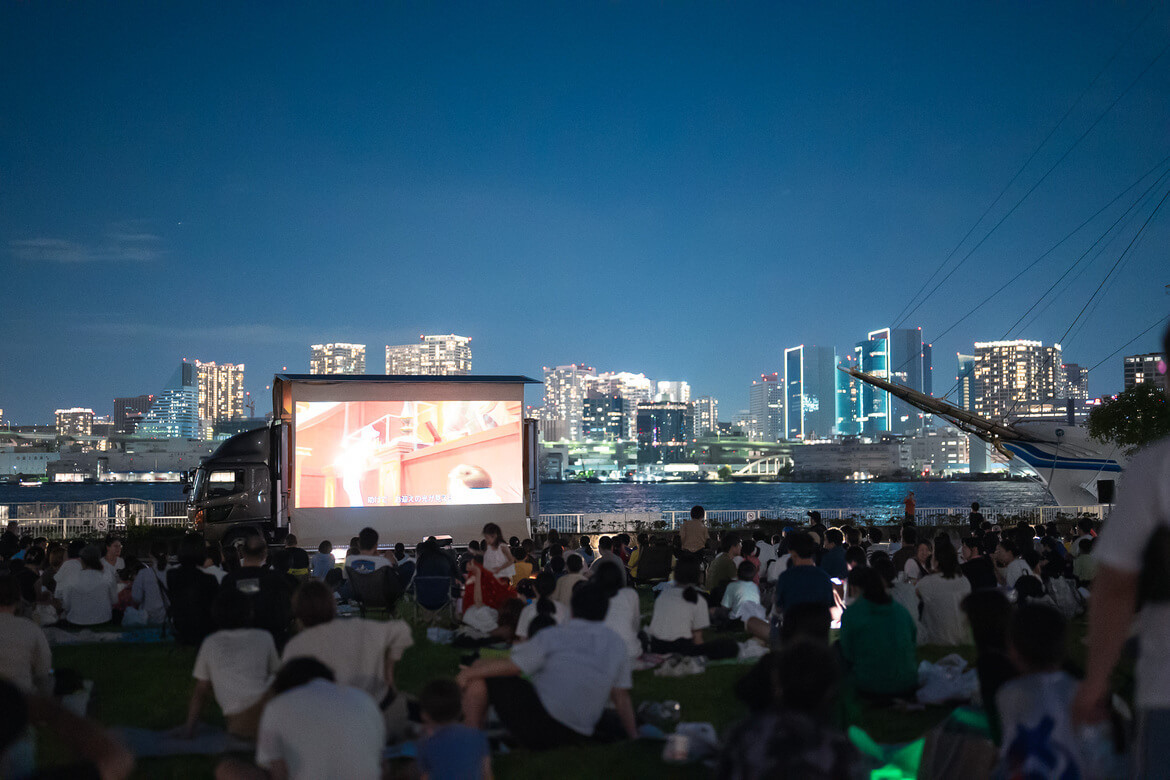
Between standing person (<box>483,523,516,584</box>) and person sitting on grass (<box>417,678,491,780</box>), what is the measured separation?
6620 millimetres

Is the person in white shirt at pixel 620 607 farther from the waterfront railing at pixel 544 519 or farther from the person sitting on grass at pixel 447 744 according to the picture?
the waterfront railing at pixel 544 519

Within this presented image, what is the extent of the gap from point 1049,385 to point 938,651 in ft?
687

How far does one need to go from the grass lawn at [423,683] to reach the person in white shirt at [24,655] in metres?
0.62

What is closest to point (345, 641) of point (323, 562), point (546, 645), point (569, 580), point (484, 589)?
point (546, 645)

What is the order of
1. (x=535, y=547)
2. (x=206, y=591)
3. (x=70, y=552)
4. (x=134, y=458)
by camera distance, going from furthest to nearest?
(x=134, y=458) < (x=535, y=547) < (x=70, y=552) < (x=206, y=591)

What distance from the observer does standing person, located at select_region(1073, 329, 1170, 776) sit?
2299mm

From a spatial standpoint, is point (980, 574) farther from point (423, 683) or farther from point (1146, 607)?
point (1146, 607)

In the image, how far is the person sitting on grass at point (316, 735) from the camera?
3.28 meters

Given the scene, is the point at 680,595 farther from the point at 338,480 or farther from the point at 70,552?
the point at 338,480

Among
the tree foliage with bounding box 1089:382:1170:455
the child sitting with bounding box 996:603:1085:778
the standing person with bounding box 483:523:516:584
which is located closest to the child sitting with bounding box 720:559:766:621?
the standing person with bounding box 483:523:516:584

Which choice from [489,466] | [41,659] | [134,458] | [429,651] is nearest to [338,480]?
[489,466]

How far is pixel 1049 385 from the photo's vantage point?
19412cm

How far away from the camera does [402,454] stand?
716 inches

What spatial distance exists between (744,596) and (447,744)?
19.7ft
